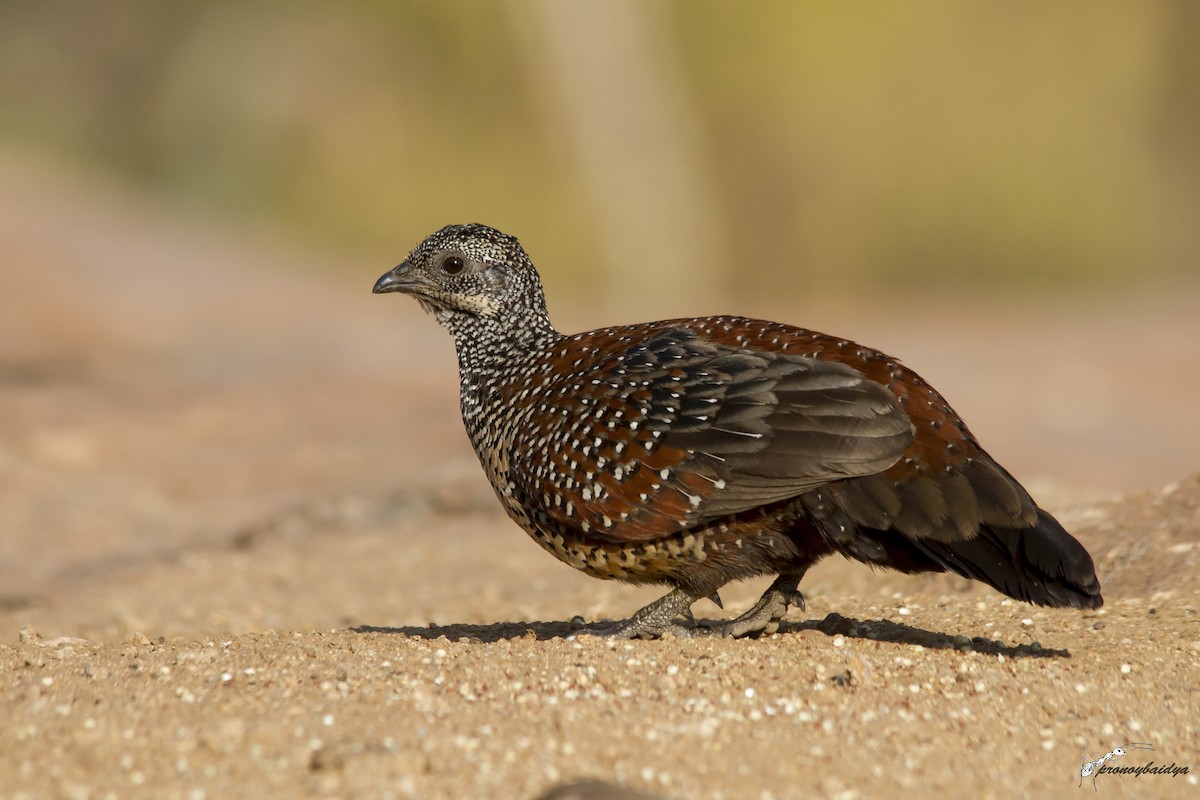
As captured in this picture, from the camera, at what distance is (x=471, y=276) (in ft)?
25.2

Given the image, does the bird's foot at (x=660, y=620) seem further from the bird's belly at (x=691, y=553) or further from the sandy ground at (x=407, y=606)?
the sandy ground at (x=407, y=606)

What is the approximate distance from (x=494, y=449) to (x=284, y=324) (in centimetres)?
1298

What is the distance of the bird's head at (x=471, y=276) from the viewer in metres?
7.66

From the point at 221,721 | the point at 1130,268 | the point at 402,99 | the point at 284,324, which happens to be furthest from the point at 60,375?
the point at 1130,268

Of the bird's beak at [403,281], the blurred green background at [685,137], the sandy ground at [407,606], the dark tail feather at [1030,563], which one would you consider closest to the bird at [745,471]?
the dark tail feather at [1030,563]

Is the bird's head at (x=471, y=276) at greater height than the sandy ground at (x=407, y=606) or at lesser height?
greater

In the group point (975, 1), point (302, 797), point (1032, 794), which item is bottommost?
point (302, 797)

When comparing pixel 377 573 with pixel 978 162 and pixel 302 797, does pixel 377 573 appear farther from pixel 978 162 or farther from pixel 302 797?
pixel 978 162

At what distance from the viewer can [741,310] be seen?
1135 inches

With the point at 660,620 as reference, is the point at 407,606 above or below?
below

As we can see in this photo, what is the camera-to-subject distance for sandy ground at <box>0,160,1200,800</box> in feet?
16.7

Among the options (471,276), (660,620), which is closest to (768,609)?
(660,620)

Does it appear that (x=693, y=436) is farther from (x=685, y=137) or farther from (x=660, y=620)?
(x=685, y=137)

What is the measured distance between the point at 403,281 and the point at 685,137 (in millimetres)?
25792
